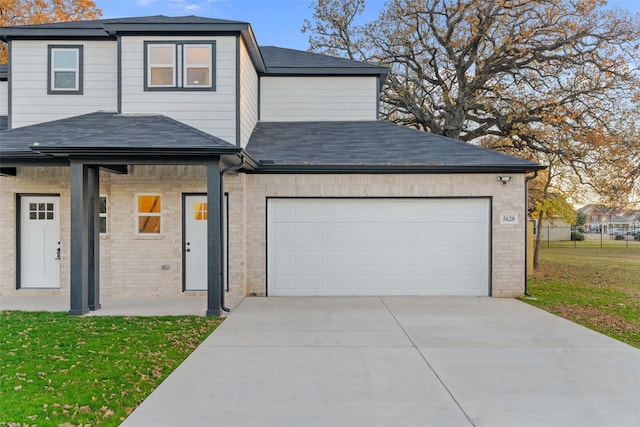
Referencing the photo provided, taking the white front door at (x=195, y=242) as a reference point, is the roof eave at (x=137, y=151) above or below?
above

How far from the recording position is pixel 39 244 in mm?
10484

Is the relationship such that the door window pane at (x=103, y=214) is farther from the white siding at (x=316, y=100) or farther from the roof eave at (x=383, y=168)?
the white siding at (x=316, y=100)

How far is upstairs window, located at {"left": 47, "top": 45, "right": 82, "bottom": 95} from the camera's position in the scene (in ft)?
36.0

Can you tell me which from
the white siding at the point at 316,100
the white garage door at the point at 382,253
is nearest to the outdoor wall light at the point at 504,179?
the white garage door at the point at 382,253

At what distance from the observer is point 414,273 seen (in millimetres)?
10484

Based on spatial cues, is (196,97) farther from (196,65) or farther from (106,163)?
(106,163)

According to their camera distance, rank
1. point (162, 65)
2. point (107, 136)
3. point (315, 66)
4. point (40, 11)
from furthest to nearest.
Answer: point (40, 11)
point (315, 66)
point (162, 65)
point (107, 136)

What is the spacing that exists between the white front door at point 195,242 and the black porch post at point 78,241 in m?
2.26

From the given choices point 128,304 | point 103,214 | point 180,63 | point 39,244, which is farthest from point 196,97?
point 39,244

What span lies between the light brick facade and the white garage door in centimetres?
25

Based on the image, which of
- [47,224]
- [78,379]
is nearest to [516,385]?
[78,379]

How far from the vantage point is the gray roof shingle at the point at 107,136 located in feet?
26.1

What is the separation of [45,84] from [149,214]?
4.15m

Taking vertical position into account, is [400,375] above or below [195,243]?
below
